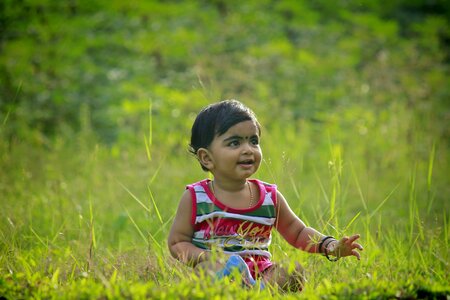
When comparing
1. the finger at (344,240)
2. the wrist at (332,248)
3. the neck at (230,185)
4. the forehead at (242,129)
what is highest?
the forehead at (242,129)

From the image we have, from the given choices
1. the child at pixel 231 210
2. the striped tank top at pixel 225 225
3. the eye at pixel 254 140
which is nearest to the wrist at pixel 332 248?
the child at pixel 231 210

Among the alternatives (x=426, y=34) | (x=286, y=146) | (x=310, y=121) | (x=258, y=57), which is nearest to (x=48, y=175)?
(x=286, y=146)

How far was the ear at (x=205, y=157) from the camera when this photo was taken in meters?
3.25

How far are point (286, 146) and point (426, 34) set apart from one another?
5.42 metres

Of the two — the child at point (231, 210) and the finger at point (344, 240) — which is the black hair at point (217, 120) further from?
the finger at point (344, 240)

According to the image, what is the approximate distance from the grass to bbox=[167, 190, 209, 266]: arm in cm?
9

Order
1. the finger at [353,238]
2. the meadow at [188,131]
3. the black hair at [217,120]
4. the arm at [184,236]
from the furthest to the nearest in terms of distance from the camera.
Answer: the meadow at [188,131] < the black hair at [217,120] < the arm at [184,236] < the finger at [353,238]

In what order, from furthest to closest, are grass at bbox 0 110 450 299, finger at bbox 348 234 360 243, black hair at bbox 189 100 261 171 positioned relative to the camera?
black hair at bbox 189 100 261 171 < finger at bbox 348 234 360 243 < grass at bbox 0 110 450 299

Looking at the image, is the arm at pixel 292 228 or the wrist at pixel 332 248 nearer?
the wrist at pixel 332 248

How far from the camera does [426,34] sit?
1118 centimetres

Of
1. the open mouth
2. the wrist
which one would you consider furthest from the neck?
the wrist

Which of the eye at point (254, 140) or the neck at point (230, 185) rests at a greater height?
the eye at point (254, 140)

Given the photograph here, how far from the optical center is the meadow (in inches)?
134

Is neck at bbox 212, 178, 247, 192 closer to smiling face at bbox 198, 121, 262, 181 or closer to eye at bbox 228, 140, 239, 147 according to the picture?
smiling face at bbox 198, 121, 262, 181
